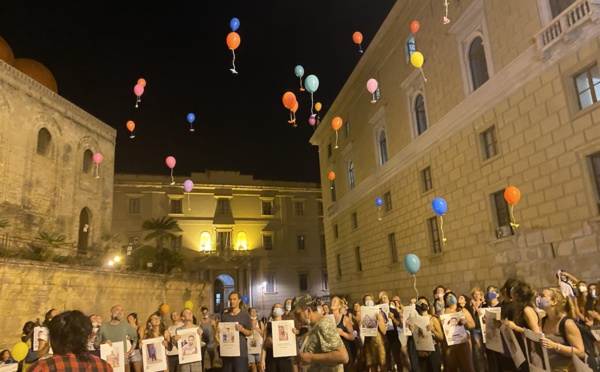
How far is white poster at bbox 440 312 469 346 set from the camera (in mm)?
7680

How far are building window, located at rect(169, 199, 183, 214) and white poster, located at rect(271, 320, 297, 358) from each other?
3670 centimetres

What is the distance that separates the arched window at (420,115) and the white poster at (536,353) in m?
15.1

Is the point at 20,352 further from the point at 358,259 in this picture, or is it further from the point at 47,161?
the point at 358,259

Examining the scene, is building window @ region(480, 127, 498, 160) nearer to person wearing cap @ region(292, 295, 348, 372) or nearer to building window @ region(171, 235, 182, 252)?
person wearing cap @ region(292, 295, 348, 372)

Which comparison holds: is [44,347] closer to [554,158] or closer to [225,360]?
[225,360]

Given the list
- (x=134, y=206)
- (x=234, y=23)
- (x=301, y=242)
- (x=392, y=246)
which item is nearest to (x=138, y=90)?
(x=234, y=23)

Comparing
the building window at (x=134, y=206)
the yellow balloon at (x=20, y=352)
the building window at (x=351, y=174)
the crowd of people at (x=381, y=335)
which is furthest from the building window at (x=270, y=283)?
the yellow balloon at (x=20, y=352)

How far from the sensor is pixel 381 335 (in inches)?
373

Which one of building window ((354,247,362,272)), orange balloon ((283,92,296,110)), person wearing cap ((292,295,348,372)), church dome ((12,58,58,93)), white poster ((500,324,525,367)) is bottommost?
white poster ((500,324,525,367))

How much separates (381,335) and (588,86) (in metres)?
8.22

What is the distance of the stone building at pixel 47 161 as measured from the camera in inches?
826

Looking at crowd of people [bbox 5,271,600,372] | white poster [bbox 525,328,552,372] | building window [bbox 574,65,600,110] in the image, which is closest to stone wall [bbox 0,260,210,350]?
crowd of people [bbox 5,271,600,372]

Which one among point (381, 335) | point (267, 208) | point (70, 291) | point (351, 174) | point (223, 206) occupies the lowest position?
point (381, 335)

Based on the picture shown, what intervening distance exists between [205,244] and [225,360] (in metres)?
35.7
